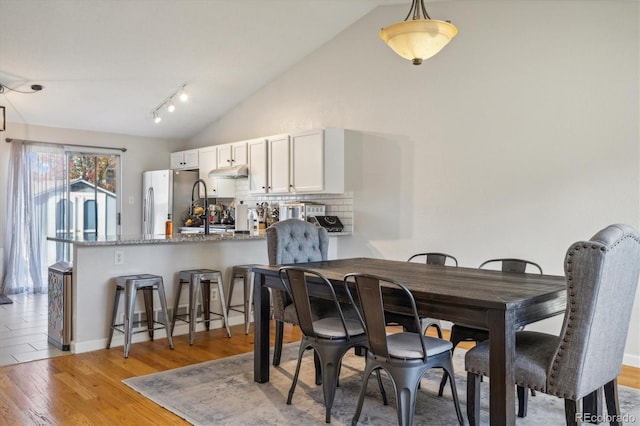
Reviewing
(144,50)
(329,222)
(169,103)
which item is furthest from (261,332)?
(169,103)

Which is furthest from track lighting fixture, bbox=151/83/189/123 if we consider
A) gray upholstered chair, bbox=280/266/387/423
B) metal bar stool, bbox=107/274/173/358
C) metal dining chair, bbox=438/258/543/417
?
metal dining chair, bbox=438/258/543/417

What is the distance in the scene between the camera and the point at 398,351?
2520mm

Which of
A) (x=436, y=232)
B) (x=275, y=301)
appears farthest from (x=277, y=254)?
(x=436, y=232)

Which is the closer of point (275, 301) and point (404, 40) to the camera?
point (404, 40)

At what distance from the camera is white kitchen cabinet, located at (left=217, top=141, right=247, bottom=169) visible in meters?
6.86

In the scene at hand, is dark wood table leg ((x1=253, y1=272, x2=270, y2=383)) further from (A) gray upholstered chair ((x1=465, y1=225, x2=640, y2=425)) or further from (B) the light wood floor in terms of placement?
(A) gray upholstered chair ((x1=465, y1=225, x2=640, y2=425))

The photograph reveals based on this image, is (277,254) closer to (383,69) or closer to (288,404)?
(288,404)

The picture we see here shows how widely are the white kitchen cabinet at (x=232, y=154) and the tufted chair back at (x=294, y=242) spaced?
309 centimetres

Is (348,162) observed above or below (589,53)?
below

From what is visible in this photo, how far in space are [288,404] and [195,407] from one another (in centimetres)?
56

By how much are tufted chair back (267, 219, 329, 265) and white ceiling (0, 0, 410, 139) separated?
2549 millimetres

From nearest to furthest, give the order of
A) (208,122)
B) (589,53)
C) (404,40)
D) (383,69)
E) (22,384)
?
(404,40) < (22,384) < (589,53) < (383,69) < (208,122)

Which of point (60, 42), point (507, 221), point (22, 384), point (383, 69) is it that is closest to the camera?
point (22, 384)

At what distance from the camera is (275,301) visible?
145 inches
